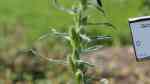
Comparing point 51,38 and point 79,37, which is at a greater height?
point 79,37

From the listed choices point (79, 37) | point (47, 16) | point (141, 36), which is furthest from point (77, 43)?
point (47, 16)

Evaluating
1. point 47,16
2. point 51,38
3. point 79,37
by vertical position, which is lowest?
point 51,38

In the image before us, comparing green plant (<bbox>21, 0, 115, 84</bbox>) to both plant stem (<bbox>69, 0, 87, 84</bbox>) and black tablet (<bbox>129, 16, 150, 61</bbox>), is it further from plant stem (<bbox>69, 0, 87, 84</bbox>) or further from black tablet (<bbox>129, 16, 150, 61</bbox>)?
black tablet (<bbox>129, 16, 150, 61</bbox>)

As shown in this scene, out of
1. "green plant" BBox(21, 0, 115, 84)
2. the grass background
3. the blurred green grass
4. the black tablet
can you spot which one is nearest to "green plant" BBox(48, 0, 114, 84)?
"green plant" BBox(21, 0, 115, 84)

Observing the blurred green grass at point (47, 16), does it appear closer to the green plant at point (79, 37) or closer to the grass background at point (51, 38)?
the grass background at point (51, 38)

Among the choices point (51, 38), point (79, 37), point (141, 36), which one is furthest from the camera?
point (51, 38)

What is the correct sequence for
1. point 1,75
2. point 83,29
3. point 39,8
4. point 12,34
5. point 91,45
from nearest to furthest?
point 83,29 → point 91,45 → point 1,75 → point 12,34 → point 39,8

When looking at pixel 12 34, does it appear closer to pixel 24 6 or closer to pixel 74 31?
pixel 24 6

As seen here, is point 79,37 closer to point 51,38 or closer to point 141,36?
point 141,36

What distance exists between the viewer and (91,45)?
106 inches

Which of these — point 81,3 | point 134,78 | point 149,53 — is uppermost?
point 81,3

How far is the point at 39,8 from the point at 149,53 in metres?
6.23

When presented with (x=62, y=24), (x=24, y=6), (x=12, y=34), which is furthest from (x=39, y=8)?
(x=12, y=34)

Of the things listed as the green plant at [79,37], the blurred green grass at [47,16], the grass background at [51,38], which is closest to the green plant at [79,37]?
the green plant at [79,37]
